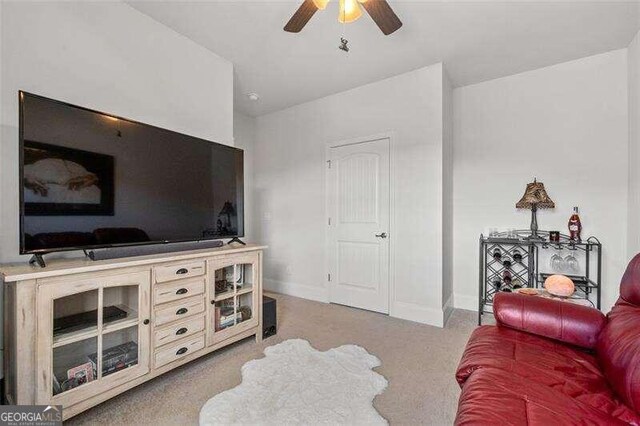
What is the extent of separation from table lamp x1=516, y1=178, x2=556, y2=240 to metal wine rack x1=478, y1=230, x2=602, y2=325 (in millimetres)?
122

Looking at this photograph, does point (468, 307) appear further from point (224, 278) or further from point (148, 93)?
point (148, 93)

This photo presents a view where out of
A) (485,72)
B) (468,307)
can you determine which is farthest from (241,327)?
(485,72)

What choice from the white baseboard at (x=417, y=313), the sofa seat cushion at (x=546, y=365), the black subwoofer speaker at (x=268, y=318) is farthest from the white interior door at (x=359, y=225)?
the sofa seat cushion at (x=546, y=365)

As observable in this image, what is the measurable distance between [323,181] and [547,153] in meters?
2.43

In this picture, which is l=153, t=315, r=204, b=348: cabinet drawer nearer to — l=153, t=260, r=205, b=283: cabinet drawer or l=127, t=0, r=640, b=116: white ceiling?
l=153, t=260, r=205, b=283: cabinet drawer

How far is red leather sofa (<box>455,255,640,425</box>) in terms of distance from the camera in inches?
39.0

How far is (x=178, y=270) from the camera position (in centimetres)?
196

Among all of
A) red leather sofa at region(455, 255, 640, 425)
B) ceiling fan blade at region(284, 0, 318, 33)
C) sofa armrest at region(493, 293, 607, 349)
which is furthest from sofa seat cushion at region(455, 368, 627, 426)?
ceiling fan blade at region(284, 0, 318, 33)

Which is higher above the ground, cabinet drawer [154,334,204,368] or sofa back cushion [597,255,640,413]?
sofa back cushion [597,255,640,413]

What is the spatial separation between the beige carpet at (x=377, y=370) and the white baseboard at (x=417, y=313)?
9 centimetres

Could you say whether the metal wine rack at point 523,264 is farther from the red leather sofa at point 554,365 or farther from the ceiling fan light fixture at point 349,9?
the ceiling fan light fixture at point 349,9

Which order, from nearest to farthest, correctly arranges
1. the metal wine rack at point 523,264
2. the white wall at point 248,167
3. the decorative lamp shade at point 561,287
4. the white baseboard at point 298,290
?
the decorative lamp shade at point 561,287 → the metal wine rack at point 523,264 → the white baseboard at point 298,290 → the white wall at point 248,167

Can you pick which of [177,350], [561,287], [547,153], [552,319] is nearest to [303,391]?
[177,350]
